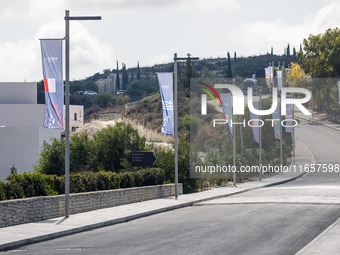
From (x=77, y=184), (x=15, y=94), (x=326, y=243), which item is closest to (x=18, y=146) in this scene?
(x=77, y=184)

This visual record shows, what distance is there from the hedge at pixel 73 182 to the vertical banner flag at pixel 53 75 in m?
2.53

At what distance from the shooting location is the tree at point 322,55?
106 m

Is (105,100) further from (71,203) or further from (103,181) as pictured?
(71,203)

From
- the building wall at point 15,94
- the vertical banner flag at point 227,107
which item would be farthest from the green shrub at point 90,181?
the building wall at point 15,94

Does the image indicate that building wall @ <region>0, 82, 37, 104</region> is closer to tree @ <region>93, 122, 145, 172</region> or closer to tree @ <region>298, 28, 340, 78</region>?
tree @ <region>93, 122, 145, 172</region>

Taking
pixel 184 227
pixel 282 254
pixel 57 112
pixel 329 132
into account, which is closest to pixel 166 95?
pixel 57 112

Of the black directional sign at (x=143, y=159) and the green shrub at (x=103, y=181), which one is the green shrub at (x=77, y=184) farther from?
the black directional sign at (x=143, y=159)

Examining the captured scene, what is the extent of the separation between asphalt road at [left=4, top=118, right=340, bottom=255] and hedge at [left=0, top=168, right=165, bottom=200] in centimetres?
393

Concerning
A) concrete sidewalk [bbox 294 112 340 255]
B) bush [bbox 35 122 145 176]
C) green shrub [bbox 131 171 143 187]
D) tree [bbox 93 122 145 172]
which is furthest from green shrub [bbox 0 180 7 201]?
tree [bbox 93 122 145 172]

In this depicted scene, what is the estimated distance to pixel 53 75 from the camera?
23.8 meters

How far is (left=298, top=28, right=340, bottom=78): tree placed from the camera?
106188 millimetres

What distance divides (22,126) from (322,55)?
56492 mm

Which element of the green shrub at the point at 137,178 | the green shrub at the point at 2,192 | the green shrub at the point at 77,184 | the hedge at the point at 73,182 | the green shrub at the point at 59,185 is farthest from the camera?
the green shrub at the point at 137,178

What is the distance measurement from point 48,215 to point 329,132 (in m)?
86.6
